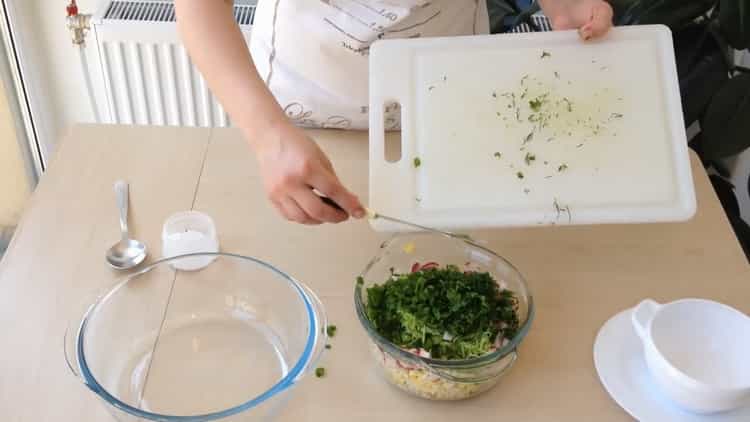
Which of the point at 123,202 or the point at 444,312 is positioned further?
the point at 123,202

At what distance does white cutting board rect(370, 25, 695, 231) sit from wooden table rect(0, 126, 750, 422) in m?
0.10

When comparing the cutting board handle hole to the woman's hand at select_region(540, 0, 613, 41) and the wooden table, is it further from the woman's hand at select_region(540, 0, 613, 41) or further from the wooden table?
the woman's hand at select_region(540, 0, 613, 41)

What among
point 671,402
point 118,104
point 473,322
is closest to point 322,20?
point 473,322

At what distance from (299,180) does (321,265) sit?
18 centimetres

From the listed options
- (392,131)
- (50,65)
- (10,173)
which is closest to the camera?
(392,131)

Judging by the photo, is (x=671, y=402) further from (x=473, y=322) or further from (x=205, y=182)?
(x=205, y=182)

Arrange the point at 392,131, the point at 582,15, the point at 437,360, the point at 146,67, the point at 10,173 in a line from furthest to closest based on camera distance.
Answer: the point at 10,173, the point at 146,67, the point at 392,131, the point at 582,15, the point at 437,360

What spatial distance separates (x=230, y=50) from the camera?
0.88 m

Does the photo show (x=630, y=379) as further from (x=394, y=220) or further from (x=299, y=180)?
(x=299, y=180)

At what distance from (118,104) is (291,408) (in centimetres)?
115

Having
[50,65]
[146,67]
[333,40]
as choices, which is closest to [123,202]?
[333,40]

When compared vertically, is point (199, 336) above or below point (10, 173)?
above

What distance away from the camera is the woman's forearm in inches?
33.6

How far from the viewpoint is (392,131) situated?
3.75ft
